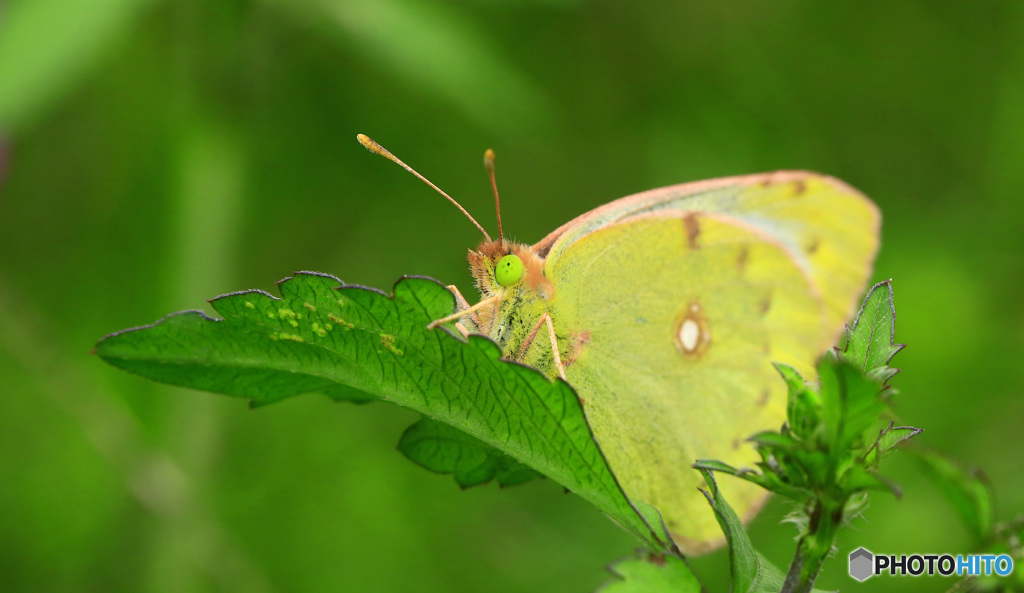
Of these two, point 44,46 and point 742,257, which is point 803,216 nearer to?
point 742,257

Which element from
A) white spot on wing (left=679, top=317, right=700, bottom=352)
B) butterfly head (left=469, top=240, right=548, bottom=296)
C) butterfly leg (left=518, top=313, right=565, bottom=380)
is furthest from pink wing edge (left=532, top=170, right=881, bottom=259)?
white spot on wing (left=679, top=317, right=700, bottom=352)

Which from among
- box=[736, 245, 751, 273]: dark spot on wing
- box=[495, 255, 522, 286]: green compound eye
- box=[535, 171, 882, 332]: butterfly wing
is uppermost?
box=[535, 171, 882, 332]: butterfly wing

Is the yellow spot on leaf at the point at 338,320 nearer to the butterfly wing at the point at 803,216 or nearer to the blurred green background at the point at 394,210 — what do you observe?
the butterfly wing at the point at 803,216

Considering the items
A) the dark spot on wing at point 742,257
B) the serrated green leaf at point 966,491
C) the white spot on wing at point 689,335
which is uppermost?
the dark spot on wing at point 742,257

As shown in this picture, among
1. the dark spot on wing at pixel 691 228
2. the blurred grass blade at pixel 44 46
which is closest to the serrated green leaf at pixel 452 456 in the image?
the dark spot on wing at pixel 691 228

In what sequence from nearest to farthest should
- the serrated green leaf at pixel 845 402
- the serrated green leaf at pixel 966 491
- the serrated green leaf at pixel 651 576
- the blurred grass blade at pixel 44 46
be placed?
the serrated green leaf at pixel 966 491
the serrated green leaf at pixel 845 402
the serrated green leaf at pixel 651 576
the blurred grass blade at pixel 44 46

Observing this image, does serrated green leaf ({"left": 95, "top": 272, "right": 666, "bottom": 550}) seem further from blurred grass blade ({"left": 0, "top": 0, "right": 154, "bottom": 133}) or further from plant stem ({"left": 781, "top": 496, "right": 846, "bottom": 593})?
blurred grass blade ({"left": 0, "top": 0, "right": 154, "bottom": 133})
